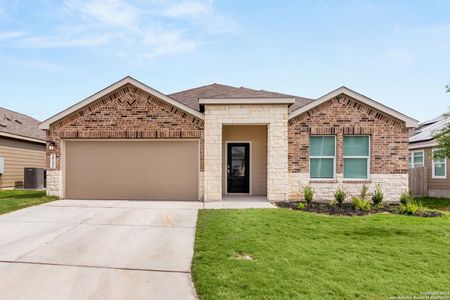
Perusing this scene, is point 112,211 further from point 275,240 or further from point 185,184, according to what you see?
point 275,240

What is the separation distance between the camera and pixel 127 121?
11.0 m

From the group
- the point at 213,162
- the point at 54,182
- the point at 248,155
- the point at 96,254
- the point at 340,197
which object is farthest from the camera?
the point at 248,155

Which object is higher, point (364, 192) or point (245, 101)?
point (245, 101)

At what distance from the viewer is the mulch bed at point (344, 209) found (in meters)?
8.91

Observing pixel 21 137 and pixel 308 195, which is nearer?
pixel 308 195

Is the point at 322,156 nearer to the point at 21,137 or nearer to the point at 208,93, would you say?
the point at 208,93

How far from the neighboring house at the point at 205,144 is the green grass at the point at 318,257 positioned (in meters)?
3.07

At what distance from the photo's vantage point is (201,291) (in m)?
3.70

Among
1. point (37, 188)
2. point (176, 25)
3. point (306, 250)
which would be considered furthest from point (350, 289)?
point (37, 188)

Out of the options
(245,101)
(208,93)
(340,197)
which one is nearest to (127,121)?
(245,101)

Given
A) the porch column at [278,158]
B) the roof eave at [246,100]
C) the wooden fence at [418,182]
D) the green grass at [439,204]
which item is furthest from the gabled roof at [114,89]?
the wooden fence at [418,182]

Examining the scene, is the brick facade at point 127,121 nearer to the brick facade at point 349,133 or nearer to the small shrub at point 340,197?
the brick facade at point 349,133

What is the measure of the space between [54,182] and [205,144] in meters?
6.19

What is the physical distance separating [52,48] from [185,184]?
916 centimetres
